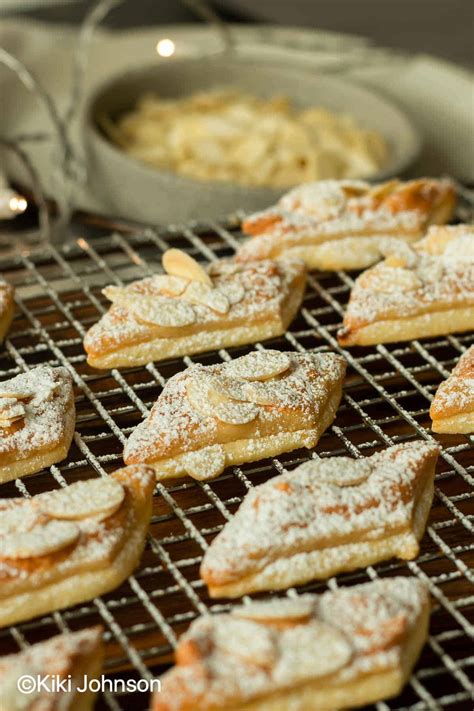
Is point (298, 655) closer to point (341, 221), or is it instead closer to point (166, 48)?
point (341, 221)

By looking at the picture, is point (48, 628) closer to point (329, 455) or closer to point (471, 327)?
point (329, 455)

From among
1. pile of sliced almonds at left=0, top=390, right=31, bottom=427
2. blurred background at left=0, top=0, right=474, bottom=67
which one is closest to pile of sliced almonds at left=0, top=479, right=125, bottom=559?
pile of sliced almonds at left=0, top=390, right=31, bottom=427

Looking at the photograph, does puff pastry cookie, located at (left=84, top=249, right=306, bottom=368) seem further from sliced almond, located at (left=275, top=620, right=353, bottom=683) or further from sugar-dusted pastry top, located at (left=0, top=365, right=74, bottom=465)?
sliced almond, located at (left=275, top=620, right=353, bottom=683)

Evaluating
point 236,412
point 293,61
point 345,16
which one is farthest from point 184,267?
point 345,16

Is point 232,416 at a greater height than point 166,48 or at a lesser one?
lesser

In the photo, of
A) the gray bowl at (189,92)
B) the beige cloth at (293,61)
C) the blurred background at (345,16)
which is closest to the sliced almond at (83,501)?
the gray bowl at (189,92)

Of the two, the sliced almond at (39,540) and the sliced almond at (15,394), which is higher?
the sliced almond at (15,394)

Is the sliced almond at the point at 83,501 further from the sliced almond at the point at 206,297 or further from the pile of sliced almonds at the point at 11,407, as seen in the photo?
the sliced almond at the point at 206,297
